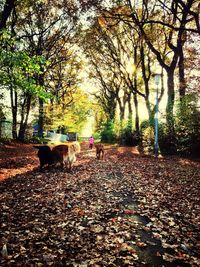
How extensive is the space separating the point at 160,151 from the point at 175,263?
17557 millimetres

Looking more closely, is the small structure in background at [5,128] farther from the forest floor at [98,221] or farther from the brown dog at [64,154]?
the forest floor at [98,221]

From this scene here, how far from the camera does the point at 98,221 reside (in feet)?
20.7

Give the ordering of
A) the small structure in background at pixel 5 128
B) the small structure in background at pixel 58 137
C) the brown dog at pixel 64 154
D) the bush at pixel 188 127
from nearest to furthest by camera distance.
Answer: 1. the brown dog at pixel 64 154
2. the bush at pixel 188 127
3. the small structure in background at pixel 5 128
4. the small structure in background at pixel 58 137

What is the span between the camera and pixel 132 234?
559 centimetres

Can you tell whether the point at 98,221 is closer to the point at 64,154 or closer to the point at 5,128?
the point at 64,154

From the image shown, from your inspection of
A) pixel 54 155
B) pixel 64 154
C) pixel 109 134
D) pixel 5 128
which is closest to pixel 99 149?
pixel 64 154

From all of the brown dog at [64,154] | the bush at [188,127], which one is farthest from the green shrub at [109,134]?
the brown dog at [64,154]

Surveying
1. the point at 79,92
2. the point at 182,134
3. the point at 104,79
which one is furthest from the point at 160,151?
the point at 79,92

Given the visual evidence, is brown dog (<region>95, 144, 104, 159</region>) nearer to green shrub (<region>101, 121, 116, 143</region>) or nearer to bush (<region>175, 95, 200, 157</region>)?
bush (<region>175, 95, 200, 157</region>)

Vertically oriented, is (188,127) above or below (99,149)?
above

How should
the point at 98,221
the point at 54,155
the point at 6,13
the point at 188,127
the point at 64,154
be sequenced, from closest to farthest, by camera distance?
the point at 98,221, the point at 54,155, the point at 64,154, the point at 6,13, the point at 188,127

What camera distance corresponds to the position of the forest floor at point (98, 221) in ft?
15.1

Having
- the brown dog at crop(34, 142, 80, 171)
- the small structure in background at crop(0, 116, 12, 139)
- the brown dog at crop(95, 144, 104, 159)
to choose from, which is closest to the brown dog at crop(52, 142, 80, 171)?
the brown dog at crop(34, 142, 80, 171)

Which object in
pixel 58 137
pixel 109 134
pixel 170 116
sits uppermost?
pixel 170 116
